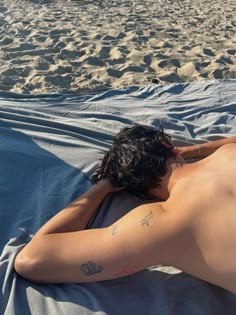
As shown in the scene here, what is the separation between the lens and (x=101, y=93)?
3871 millimetres

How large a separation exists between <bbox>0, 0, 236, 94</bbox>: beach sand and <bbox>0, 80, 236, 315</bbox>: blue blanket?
0.75 m

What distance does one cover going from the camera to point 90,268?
1953 mm

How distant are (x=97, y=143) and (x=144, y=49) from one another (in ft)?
8.48

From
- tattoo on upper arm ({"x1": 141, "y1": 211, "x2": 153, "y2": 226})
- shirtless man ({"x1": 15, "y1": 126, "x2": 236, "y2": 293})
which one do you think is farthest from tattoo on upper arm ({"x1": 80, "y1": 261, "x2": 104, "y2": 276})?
tattoo on upper arm ({"x1": 141, "y1": 211, "x2": 153, "y2": 226})

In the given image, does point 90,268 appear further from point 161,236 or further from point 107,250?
point 161,236

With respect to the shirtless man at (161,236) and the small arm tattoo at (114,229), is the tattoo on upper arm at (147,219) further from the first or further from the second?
the small arm tattoo at (114,229)

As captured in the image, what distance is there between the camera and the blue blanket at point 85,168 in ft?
6.55

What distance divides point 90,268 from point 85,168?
93 cm

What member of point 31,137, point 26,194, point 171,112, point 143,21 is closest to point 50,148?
point 31,137

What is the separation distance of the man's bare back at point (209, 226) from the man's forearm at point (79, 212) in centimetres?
49

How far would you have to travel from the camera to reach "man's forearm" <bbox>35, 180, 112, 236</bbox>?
217cm

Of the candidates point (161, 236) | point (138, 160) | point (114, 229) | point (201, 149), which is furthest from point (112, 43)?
point (161, 236)

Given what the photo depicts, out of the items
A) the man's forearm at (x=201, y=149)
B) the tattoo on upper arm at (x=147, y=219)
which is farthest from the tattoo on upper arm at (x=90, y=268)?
the man's forearm at (x=201, y=149)

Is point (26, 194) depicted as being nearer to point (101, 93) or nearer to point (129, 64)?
point (101, 93)
